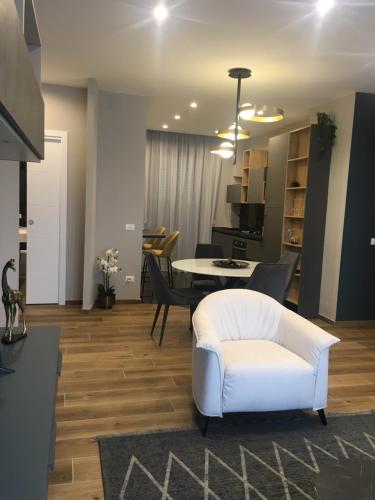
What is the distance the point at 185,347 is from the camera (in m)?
4.03

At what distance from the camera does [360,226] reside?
486 centimetres

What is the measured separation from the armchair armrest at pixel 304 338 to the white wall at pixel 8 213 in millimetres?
1866

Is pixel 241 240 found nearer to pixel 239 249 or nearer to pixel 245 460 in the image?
pixel 239 249

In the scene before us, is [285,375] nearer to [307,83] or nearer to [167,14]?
[167,14]

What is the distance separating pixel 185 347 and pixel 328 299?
208cm

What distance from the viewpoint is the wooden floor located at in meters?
2.29

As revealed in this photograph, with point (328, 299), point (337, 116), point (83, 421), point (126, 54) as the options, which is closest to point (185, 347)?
point (83, 421)

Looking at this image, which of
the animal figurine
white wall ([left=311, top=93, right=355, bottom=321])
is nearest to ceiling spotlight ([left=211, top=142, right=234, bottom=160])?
white wall ([left=311, top=93, right=355, bottom=321])

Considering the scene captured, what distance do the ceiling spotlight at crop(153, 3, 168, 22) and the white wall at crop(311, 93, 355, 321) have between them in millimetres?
2653

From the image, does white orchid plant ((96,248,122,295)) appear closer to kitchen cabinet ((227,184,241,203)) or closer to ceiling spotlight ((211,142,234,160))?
ceiling spotlight ((211,142,234,160))

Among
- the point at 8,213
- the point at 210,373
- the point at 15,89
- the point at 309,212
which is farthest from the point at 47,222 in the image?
the point at 15,89

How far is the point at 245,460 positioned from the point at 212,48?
3.16 meters

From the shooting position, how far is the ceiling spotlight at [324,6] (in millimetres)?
2648

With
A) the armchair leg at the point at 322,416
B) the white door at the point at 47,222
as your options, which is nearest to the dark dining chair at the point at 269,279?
the armchair leg at the point at 322,416
